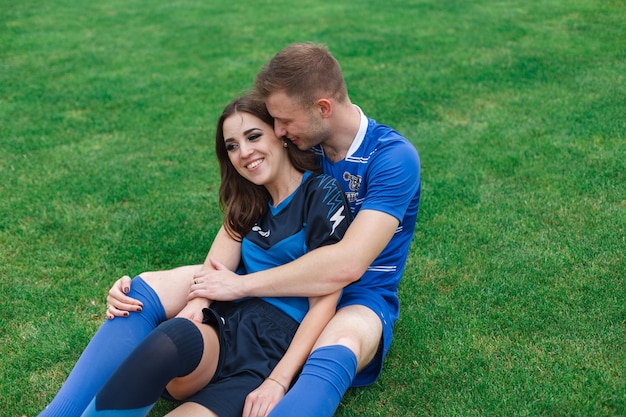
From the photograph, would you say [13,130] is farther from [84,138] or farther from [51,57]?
[51,57]

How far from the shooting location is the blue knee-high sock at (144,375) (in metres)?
2.16

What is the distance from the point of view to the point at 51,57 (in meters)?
8.23

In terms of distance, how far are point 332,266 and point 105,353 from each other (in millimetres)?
956

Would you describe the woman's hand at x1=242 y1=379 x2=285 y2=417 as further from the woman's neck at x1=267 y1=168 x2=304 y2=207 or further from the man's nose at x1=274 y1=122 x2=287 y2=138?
the man's nose at x1=274 y1=122 x2=287 y2=138

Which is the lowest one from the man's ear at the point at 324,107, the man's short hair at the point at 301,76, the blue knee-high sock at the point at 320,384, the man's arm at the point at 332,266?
the blue knee-high sock at the point at 320,384

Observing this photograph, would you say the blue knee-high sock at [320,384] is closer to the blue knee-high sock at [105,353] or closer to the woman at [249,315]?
the woman at [249,315]

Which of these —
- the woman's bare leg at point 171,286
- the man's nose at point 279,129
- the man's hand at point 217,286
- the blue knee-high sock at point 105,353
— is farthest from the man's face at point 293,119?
the blue knee-high sock at point 105,353

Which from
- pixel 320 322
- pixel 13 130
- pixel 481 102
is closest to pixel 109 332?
pixel 320 322

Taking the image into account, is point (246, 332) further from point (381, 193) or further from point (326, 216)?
point (381, 193)

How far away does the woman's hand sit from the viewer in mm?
2340

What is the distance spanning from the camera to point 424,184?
15.5 ft

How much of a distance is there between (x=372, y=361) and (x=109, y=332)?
109cm

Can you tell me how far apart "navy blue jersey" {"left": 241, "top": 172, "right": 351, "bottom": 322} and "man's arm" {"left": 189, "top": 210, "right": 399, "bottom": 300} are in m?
0.09

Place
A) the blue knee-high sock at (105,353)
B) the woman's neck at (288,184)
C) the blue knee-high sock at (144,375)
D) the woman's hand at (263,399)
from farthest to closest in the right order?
the woman's neck at (288,184)
the blue knee-high sock at (105,353)
the woman's hand at (263,399)
the blue knee-high sock at (144,375)
